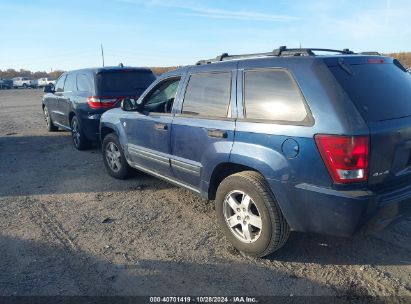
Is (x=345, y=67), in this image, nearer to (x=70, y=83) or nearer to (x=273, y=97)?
(x=273, y=97)

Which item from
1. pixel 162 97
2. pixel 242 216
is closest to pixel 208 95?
pixel 162 97

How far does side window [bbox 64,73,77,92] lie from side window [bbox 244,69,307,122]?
6007 millimetres

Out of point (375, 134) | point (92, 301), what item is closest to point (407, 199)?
point (375, 134)

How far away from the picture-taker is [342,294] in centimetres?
292

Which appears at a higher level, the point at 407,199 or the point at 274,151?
the point at 274,151

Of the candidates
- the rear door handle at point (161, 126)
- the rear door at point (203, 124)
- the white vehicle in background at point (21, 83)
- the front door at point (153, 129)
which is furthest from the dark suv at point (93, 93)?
the white vehicle in background at point (21, 83)

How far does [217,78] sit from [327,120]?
1.45m

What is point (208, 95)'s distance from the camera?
3.95m

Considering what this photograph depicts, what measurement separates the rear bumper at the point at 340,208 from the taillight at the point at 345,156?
0.12m

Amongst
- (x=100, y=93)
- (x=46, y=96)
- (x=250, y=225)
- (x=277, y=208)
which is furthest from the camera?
(x=46, y=96)

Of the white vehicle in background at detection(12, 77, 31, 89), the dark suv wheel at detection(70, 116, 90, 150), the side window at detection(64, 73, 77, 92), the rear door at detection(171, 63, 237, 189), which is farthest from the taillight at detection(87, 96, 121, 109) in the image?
the white vehicle in background at detection(12, 77, 31, 89)

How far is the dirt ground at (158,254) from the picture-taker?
121 inches

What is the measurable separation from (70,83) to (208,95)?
5.90 metres

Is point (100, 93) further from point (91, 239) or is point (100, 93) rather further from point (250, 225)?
point (250, 225)
